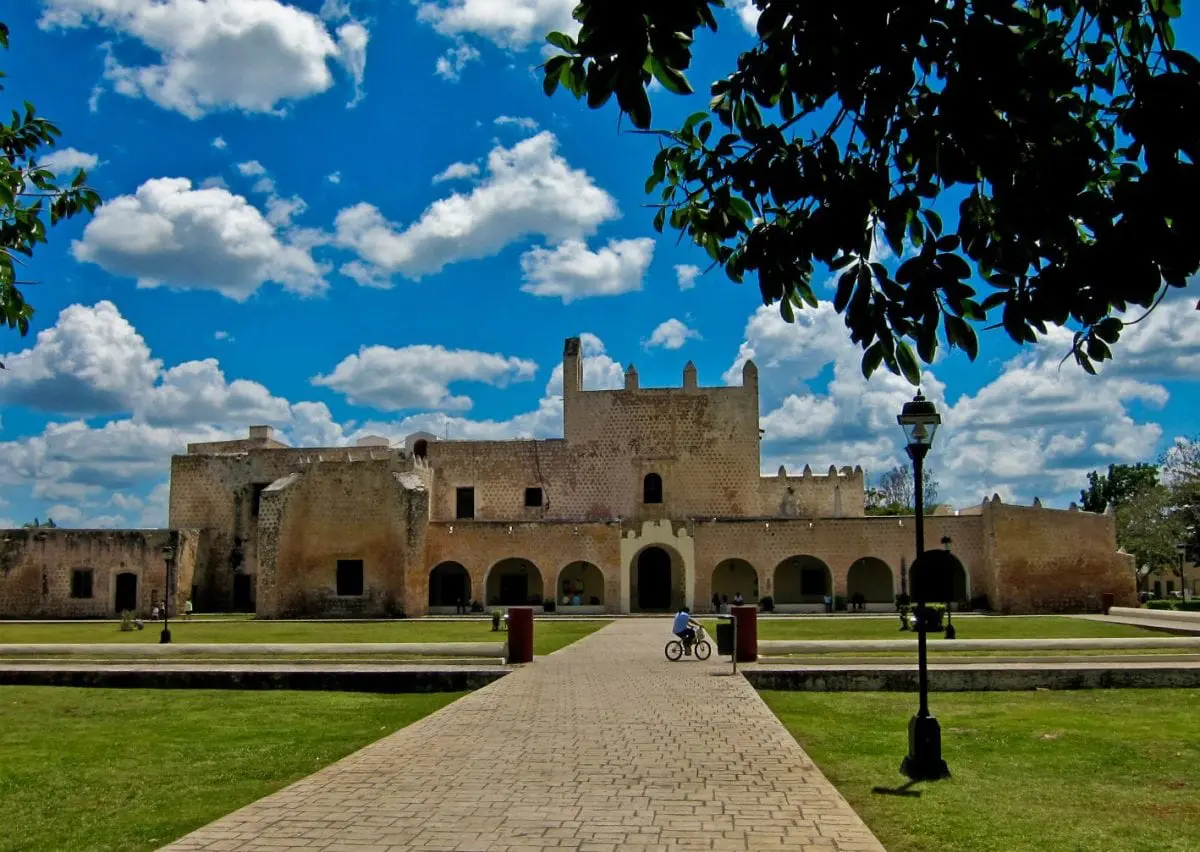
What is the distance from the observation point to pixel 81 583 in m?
37.2

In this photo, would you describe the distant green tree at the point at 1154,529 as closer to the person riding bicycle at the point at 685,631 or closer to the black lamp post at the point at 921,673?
the person riding bicycle at the point at 685,631

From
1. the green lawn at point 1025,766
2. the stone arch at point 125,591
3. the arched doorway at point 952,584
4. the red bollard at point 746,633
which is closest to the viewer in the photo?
the green lawn at point 1025,766

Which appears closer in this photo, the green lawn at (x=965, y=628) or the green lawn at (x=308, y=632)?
the green lawn at (x=965, y=628)

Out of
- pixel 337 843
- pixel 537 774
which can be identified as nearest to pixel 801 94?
pixel 337 843

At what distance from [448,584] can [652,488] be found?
334 inches

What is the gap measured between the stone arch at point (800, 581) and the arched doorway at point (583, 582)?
6466 millimetres

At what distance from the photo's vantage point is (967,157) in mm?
3160

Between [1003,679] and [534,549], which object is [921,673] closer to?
[1003,679]

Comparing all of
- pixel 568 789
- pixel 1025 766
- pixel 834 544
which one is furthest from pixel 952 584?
pixel 568 789

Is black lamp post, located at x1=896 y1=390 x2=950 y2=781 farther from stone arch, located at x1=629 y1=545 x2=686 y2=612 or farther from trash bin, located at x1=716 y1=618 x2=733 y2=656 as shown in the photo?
stone arch, located at x1=629 y1=545 x2=686 y2=612

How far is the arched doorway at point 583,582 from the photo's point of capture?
3816 cm

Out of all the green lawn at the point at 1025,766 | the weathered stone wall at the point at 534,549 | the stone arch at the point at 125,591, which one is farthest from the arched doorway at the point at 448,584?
the green lawn at the point at 1025,766

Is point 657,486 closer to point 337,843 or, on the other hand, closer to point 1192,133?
point 337,843

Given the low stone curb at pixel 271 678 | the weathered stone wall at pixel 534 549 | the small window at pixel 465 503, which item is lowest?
the low stone curb at pixel 271 678
